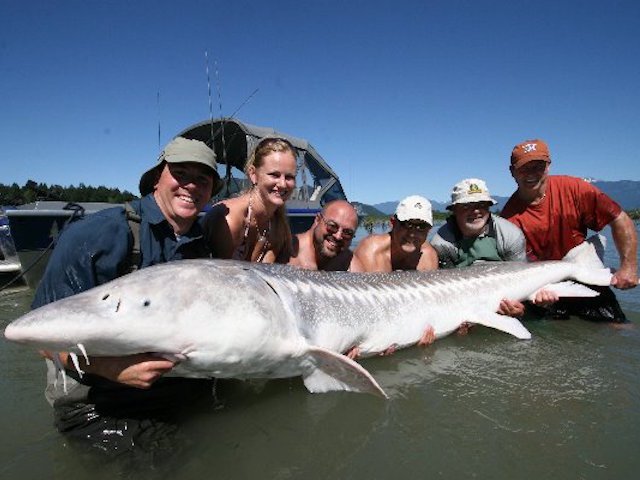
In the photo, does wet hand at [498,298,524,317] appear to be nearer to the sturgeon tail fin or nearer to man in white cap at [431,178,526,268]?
man in white cap at [431,178,526,268]

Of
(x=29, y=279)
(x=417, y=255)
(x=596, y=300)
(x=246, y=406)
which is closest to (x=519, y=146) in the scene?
(x=417, y=255)

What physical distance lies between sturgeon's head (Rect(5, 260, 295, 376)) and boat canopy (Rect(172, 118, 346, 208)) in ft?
22.8

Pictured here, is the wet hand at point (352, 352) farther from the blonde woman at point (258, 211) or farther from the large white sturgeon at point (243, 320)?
the blonde woman at point (258, 211)

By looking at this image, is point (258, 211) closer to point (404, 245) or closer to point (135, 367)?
point (404, 245)

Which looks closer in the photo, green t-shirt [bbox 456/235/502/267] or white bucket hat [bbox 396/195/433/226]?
white bucket hat [bbox 396/195/433/226]

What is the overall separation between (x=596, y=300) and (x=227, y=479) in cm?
482

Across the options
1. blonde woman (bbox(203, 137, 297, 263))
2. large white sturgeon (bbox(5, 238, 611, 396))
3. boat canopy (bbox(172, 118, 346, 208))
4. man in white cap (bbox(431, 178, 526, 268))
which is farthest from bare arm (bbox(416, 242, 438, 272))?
boat canopy (bbox(172, 118, 346, 208))

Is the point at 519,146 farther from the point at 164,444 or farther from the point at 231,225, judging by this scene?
the point at 164,444

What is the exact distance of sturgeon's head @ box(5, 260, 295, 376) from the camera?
63.0 inches

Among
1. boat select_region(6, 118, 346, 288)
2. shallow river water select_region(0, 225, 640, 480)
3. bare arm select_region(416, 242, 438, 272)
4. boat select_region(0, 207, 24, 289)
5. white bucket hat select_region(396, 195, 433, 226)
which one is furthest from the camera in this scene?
boat select_region(0, 207, 24, 289)

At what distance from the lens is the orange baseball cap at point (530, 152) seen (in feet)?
15.1

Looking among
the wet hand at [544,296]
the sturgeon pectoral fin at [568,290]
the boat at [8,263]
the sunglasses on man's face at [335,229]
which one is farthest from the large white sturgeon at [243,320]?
the boat at [8,263]

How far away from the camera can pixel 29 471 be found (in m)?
2.05

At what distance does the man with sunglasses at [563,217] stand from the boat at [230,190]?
4840 mm
